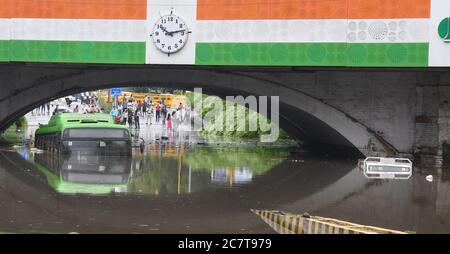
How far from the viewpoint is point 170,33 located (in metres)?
26.0

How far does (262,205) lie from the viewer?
557 inches

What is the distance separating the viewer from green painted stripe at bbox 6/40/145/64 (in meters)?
26.2

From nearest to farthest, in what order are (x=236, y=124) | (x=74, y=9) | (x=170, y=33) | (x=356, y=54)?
1. (x=356, y=54)
2. (x=170, y=33)
3. (x=74, y=9)
4. (x=236, y=124)

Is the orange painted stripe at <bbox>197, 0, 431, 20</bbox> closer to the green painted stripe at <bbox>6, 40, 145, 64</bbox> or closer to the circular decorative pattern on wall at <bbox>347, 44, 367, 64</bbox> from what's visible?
the circular decorative pattern on wall at <bbox>347, 44, 367, 64</bbox>

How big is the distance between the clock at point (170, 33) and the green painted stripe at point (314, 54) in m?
0.71

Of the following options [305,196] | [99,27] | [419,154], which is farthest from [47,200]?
[419,154]

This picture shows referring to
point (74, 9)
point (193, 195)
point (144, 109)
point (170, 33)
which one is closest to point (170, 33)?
point (170, 33)

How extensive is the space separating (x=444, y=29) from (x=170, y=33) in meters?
9.01

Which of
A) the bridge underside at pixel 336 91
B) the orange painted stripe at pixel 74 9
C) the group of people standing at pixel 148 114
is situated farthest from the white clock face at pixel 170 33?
the group of people standing at pixel 148 114

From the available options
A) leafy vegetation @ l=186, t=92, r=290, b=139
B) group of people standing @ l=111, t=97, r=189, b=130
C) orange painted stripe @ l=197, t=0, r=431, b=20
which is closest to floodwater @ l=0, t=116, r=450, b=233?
orange painted stripe @ l=197, t=0, r=431, b=20

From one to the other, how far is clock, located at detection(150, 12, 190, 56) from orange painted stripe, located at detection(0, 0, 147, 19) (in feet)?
2.64

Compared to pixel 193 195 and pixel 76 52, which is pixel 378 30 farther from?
pixel 193 195

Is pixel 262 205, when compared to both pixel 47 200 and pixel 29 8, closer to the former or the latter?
pixel 47 200
